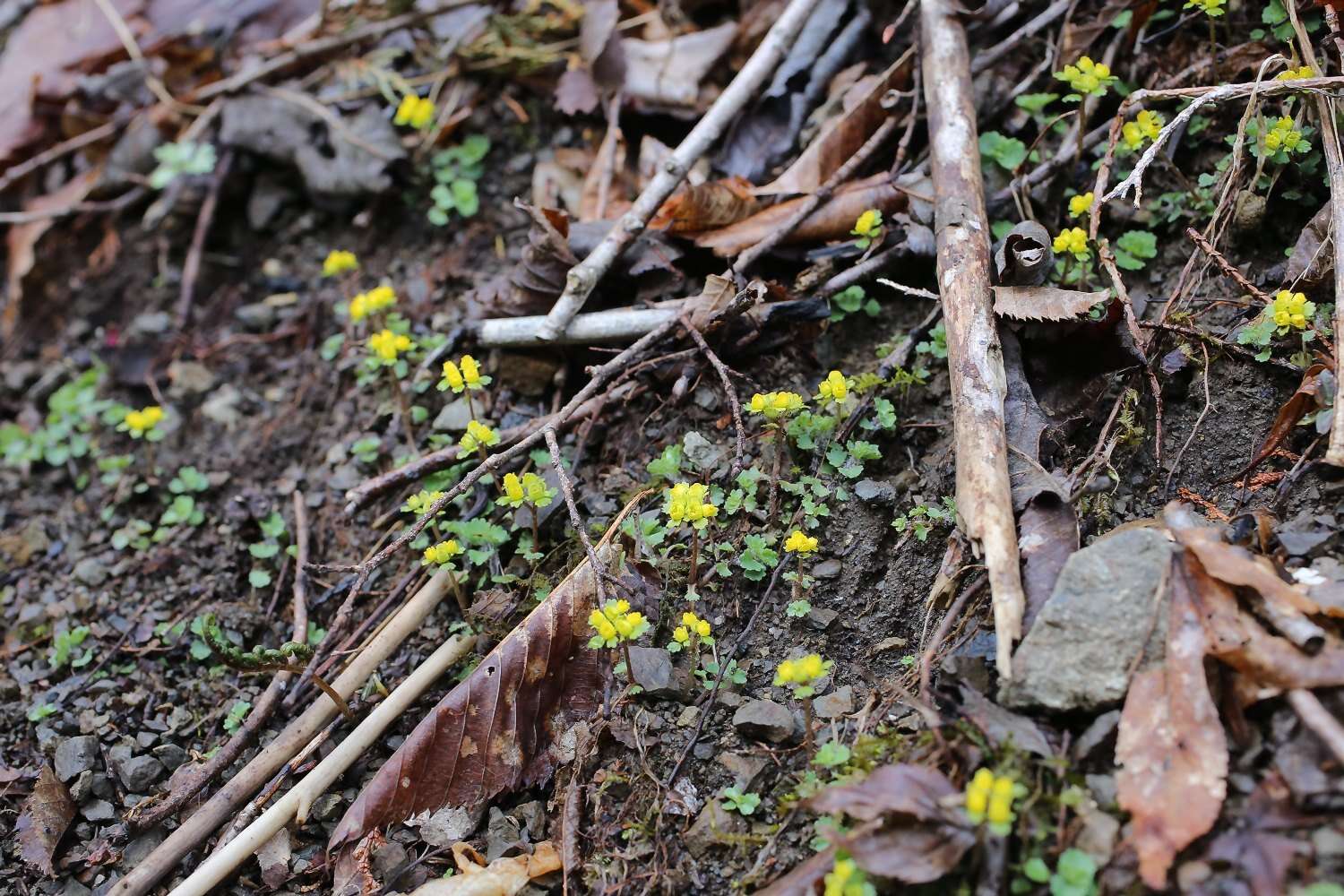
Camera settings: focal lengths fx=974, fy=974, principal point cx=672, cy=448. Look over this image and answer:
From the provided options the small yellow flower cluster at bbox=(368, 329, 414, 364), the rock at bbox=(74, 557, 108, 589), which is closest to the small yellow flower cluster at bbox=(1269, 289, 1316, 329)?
the small yellow flower cluster at bbox=(368, 329, 414, 364)

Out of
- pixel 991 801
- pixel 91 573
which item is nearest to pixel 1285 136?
pixel 991 801

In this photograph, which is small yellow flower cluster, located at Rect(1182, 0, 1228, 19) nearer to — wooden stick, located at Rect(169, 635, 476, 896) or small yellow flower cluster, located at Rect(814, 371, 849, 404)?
small yellow flower cluster, located at Rect(814, 371, 849, 404)

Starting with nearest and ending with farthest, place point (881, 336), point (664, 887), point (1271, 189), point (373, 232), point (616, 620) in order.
Answer: point (664, 887) < point (616, 620) < point (1271, 189) < point (881, 336) < point (373, 232)

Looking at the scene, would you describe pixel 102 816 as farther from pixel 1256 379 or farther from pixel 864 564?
pixel 1256 379

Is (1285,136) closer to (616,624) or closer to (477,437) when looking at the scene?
(616,624)

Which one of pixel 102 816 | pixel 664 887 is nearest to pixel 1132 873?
pixel 664 887

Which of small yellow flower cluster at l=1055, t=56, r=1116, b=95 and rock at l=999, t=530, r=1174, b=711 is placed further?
small yellow flower cluster at l=1055, t=56, r=1116, b=95
